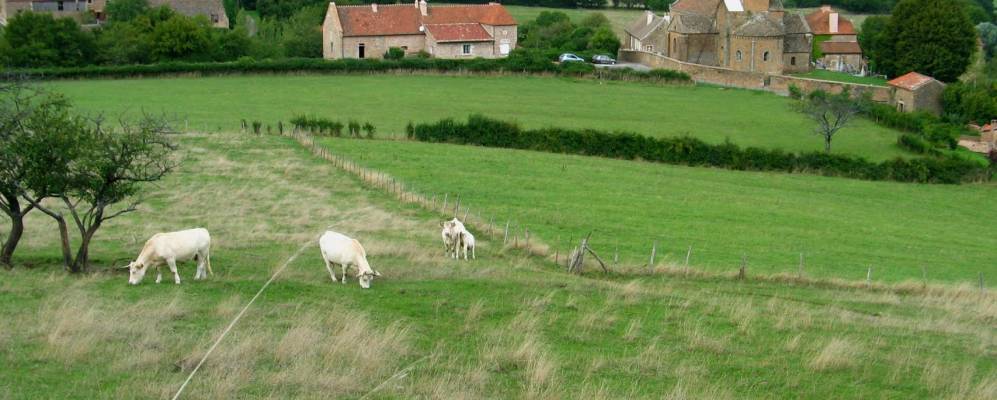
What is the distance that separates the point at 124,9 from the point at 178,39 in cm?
2155

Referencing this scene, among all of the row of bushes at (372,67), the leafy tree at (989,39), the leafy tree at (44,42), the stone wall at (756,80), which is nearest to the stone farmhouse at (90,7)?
the leafy tree at (44,42)

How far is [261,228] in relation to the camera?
1204 inches

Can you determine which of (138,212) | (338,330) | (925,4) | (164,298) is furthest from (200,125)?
(925,4)

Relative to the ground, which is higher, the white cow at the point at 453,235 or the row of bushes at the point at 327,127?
the row of bushes at the point at 327,127

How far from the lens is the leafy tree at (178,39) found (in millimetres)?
80938

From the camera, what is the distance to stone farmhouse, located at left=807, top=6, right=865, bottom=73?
319ft

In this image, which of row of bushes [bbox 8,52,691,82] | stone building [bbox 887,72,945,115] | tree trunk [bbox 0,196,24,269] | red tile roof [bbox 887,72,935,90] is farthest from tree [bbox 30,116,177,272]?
red tile roof [bbox 887,72,935,90]

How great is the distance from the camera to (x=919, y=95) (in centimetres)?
6875

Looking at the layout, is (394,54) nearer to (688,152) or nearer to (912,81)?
(912,81)

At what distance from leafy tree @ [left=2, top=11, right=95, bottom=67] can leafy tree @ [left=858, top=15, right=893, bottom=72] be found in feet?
200

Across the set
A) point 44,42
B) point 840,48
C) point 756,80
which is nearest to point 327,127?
point 44,42

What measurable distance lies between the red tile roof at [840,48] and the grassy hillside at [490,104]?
25.9m

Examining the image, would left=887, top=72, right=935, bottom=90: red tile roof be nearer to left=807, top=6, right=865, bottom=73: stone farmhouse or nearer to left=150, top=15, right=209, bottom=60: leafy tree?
left=807, top=6, right=865, bottom=73: stone farmhouse

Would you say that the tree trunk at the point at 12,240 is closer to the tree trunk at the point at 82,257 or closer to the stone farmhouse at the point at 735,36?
the tree trunk at the point at 82,257
